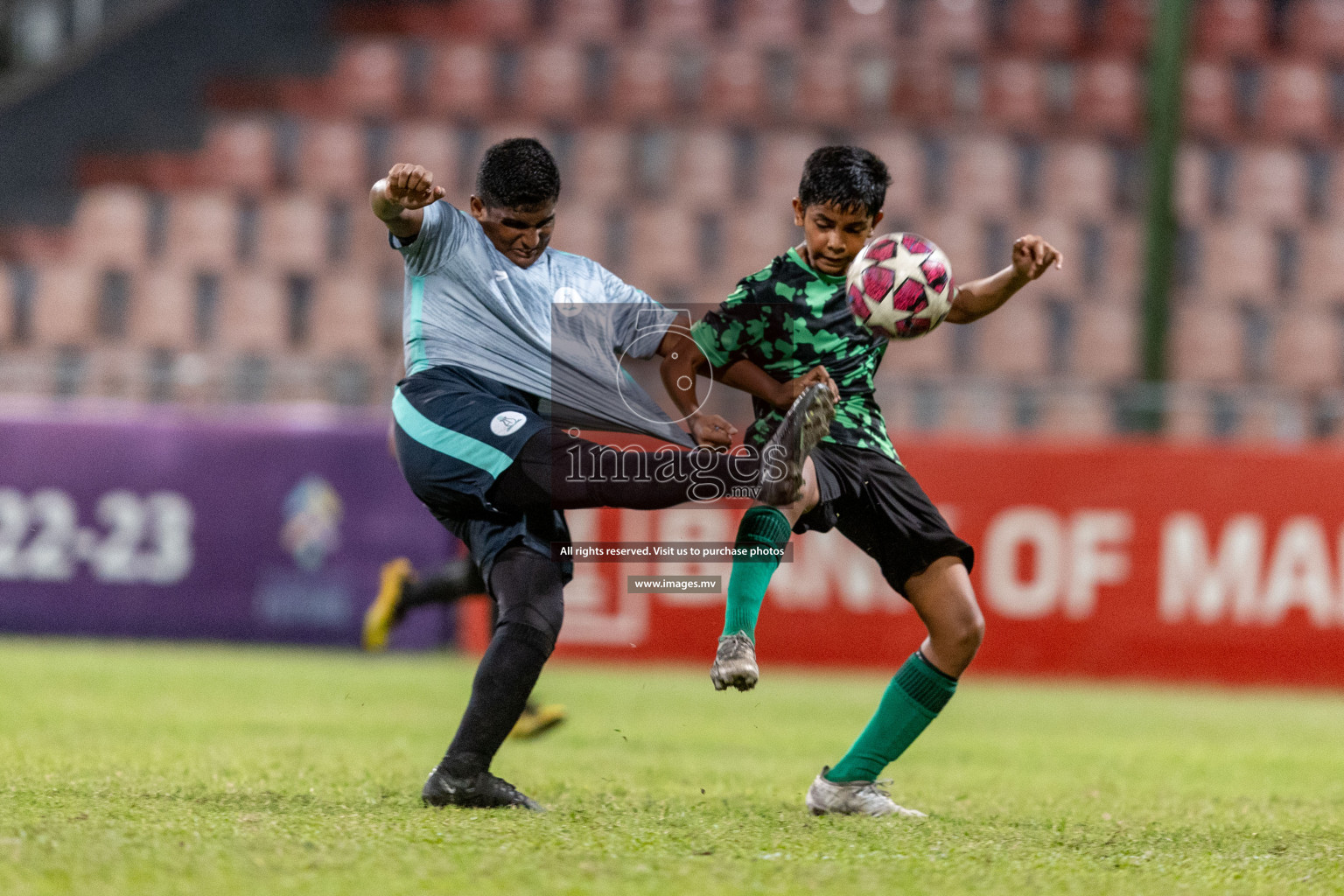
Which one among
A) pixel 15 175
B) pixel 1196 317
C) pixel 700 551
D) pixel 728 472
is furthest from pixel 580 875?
pixel 15 175

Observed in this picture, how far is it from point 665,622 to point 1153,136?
502 centimetres

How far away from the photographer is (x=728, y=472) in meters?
4.13

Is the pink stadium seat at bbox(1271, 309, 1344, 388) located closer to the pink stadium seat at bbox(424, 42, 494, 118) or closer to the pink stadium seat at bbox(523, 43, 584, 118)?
the pink stadium seat at bbox(523, 43, 584, 118)

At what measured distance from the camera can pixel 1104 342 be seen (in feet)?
45.9

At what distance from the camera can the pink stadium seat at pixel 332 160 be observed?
1509cm

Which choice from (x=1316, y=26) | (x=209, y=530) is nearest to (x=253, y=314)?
(x=209, y=530)

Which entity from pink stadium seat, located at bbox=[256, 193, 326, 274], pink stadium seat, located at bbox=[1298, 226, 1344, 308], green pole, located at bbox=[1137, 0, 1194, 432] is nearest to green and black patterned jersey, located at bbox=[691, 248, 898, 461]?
green pole, located at bbox=[1137, 0, 1194, 432]

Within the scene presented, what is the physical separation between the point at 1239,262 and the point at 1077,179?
5.26 feet

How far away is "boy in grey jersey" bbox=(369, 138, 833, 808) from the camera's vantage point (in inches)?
160

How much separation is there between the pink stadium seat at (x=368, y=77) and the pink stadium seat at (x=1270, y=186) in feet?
25.9

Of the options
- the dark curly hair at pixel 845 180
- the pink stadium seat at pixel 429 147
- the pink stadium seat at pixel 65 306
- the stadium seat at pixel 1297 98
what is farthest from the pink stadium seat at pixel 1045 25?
the dark curly hair at pixel 845 180

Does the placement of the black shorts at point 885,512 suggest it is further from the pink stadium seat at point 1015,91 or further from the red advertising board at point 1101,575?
the pink stadium seat at point 1015,91

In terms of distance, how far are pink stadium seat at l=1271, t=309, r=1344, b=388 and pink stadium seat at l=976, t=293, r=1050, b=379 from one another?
6.67 feet

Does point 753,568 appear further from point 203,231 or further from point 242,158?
point 242,158
